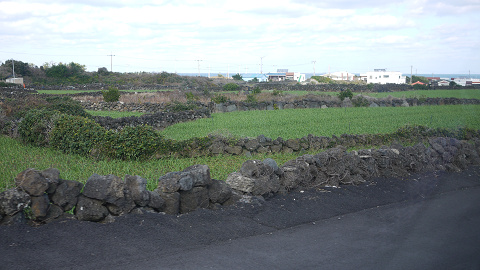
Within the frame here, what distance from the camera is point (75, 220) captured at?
543 centimetres

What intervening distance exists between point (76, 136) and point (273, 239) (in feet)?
25.6

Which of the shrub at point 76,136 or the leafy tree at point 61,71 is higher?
the leafy tree at point 61,71

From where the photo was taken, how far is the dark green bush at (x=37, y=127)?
1219cm

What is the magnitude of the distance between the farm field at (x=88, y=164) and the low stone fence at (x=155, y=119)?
487 centimetres

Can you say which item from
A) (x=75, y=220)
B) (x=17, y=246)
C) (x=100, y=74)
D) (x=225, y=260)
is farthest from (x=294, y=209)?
(x=100, y=74)

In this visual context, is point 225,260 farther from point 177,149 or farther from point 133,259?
point 177,149

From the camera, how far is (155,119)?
19219mm

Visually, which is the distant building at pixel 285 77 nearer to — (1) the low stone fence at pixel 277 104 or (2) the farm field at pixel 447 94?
(2) the farm field at pixel 447 94

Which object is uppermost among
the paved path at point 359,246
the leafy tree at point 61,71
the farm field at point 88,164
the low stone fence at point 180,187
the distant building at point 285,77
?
the distant building at point 285,77

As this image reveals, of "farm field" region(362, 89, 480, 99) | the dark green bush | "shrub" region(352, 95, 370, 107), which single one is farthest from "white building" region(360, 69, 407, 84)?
the dark green bush

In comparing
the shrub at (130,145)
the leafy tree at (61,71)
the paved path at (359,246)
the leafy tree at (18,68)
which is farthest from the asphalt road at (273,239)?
the leafy tree at (61,71)

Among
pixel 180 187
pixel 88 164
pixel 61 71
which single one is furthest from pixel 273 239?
pixel 61 71

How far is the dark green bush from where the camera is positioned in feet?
40.0

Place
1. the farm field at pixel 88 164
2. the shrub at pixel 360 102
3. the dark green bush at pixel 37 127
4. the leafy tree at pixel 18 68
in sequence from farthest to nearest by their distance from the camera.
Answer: the leafy tree at pixel 18 68 < the shrub at pixel 360 102 < the dark green bush at pixel 37 127 < the farm field at pixel 88 164
